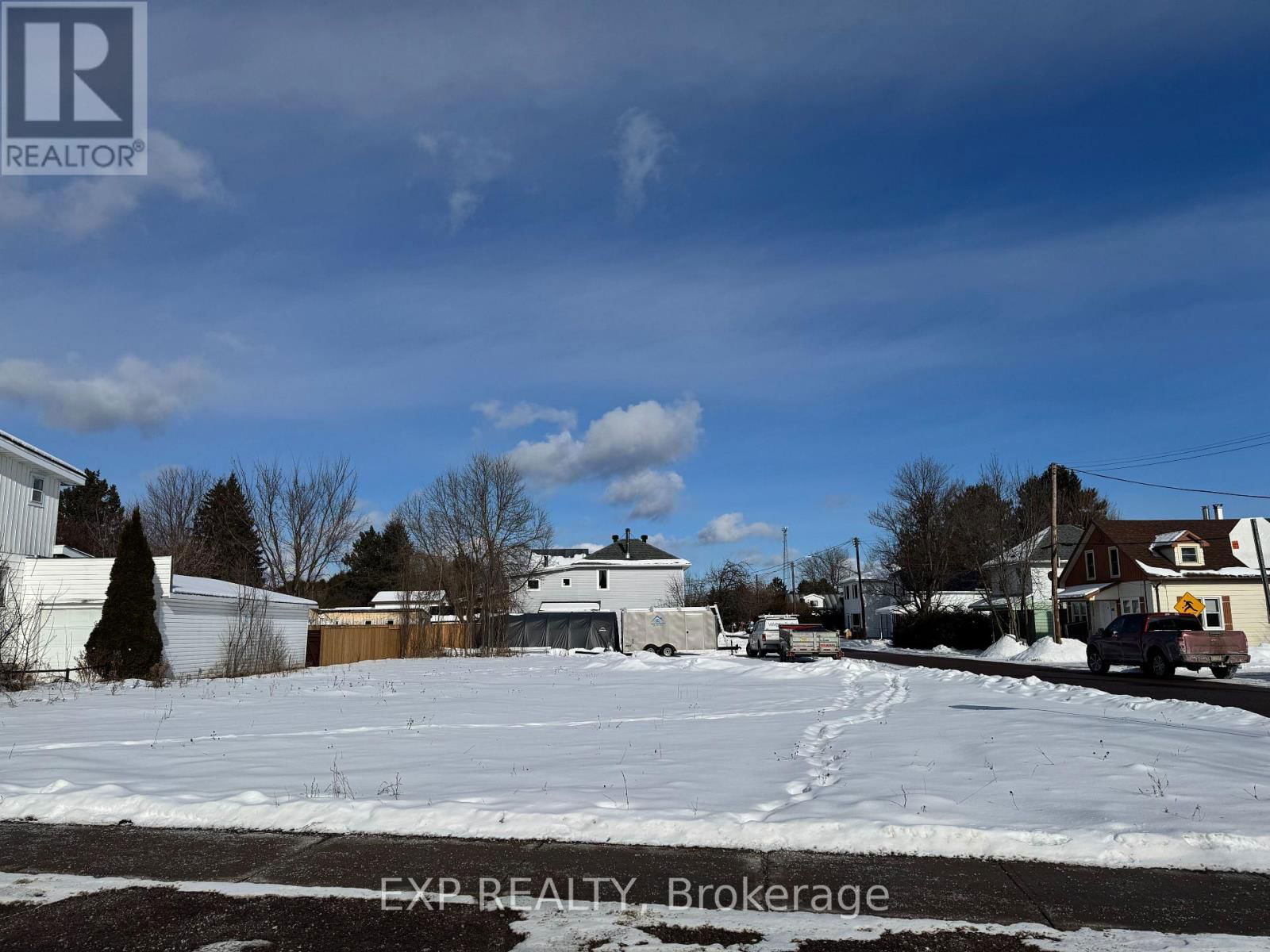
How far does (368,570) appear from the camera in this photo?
78.2m

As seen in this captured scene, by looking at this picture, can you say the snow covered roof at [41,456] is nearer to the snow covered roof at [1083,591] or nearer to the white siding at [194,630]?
the white siding at [194,630]

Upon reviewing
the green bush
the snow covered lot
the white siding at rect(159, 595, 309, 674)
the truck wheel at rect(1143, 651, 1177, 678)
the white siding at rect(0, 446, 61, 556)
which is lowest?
the green bush

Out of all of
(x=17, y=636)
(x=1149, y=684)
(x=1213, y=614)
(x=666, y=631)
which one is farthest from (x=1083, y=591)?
(x=17, y=636)

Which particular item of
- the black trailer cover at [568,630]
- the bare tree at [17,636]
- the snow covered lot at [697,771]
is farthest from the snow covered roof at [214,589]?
the black trailer cover at [568,630]

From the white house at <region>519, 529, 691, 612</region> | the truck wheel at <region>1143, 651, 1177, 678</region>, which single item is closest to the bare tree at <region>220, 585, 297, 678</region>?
the truck wheel at <region>1143, 651, 1177, 678</region>

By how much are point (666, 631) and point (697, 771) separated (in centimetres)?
3891

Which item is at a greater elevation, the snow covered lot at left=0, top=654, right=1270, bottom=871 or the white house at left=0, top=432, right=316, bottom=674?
the white house at left=0, top=432, right=316, bottom=674

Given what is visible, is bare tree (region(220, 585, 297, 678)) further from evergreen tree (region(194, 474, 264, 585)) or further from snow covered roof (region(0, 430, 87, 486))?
evergreen tree (region(194, 474, 264, 585))

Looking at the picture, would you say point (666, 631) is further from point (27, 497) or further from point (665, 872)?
point (665, 872)

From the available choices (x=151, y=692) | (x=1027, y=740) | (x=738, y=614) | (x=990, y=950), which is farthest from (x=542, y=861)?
(x=738, y=614)

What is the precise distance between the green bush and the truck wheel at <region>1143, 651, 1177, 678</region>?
23.8 m

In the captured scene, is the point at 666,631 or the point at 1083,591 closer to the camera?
the point at 1083,591

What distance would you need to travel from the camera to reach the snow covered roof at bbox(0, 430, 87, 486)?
26.8 m

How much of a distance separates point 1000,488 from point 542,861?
168 ft
